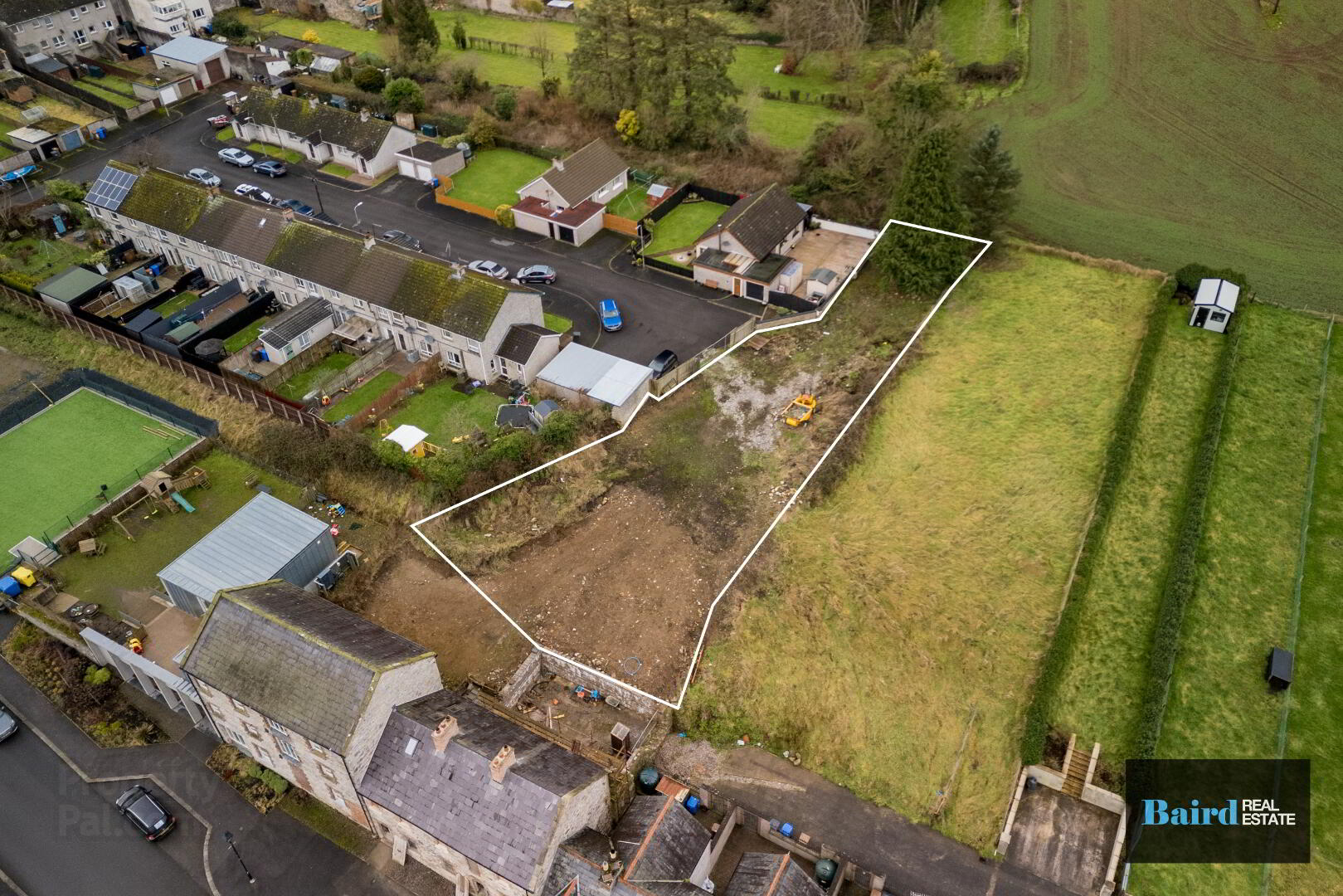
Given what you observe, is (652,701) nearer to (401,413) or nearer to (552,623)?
(552,623)

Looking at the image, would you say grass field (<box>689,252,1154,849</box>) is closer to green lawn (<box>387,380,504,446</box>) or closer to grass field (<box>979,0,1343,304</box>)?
grass field (<box>979,0,1343,304</box>)

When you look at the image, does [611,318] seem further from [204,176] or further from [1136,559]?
[204,176]

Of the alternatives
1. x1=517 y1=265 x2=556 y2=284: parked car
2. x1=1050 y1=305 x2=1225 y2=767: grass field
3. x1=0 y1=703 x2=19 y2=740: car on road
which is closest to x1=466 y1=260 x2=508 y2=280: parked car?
x1=517 y1=265 x2=556 y2=284: parked car

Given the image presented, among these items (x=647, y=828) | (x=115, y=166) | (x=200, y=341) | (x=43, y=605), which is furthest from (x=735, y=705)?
(x=115, y=166)

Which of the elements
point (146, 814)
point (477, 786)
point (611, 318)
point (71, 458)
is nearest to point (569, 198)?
point (611, 318)

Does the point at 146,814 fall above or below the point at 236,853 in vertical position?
above
